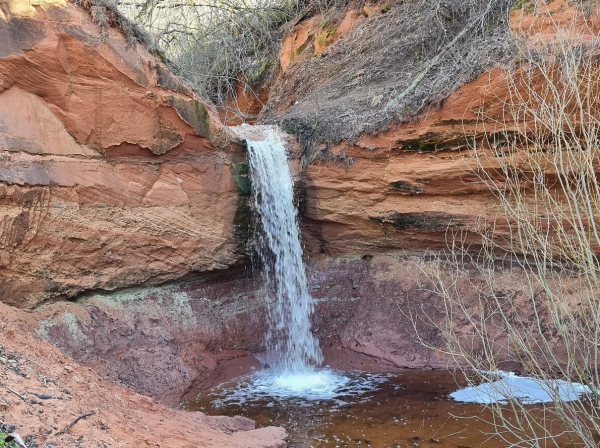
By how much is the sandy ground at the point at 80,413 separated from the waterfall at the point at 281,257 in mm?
2633

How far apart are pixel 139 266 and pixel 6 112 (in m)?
2.32

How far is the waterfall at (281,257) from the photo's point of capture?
7.84 m

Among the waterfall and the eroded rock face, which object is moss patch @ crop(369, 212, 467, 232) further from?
the eroded rock face

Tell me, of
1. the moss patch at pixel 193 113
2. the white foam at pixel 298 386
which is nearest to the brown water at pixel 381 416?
the white foam at pixel 298 386

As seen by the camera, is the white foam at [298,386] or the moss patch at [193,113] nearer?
the white foam at [298,386]

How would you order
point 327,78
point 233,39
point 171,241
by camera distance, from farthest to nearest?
point 233,39
point 327,78
point 171,241

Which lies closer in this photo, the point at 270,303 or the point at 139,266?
the point at 139,266

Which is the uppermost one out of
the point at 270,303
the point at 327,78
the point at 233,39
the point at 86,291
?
the point at 233,39

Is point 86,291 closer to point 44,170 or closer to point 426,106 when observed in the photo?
point 44,170

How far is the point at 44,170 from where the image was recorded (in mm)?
6133

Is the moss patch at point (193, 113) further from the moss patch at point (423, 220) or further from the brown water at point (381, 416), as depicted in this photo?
the brown water at point (381, 416)

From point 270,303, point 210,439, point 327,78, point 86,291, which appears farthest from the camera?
point 327,78

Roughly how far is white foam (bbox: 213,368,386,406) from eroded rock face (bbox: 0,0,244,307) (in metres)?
1.71

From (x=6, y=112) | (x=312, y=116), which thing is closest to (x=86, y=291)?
(x=6, y=112)
